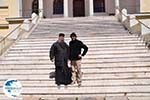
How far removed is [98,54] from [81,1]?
1890 cm

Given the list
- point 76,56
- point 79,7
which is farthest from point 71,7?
point 76,56

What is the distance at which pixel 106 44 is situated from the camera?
20844 mm

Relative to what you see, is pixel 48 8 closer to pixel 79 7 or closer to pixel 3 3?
pixel 79 7

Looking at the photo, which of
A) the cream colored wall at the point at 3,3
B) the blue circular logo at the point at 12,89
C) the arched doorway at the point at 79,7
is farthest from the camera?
the arched doorway at the point at 79,7

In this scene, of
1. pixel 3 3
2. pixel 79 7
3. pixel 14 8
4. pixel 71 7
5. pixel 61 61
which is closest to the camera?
pixel 61 61

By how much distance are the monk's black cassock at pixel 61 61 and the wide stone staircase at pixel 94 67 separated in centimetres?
39

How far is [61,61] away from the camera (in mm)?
14289

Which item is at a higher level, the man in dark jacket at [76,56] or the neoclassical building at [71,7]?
the neoclassical building at [71,7]

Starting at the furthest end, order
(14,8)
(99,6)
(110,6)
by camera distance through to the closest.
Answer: (99,6), (110,6), (14,8)

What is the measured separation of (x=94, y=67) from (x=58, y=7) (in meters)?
20.2

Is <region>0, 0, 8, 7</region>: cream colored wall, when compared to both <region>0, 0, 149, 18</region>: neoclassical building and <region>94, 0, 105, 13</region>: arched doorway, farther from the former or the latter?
<region>94, 0, 105, 13</region>: arched doorway

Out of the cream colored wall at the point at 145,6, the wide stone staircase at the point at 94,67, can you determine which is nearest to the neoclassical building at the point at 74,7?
the cream colored wall at the point at 145,6

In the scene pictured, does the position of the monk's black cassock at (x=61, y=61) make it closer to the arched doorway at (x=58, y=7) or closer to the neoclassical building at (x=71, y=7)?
the neoclassical building at (x=71, y=7)

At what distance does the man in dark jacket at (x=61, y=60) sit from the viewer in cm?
1432
